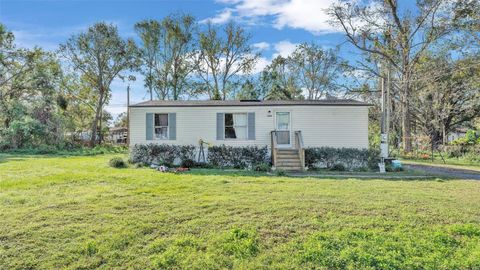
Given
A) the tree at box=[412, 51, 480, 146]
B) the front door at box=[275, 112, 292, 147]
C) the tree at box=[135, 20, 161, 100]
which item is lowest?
the front door at box=[275, 112, 292, 147]

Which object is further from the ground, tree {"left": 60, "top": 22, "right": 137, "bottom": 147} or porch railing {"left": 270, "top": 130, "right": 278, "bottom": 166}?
tree {"left": 60, "top": 22, "right": 137, "bottom": 147}

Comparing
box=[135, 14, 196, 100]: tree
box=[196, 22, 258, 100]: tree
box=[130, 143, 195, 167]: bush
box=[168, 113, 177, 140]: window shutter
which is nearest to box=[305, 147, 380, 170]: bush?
box=[130, 143, 195, 167]: bush

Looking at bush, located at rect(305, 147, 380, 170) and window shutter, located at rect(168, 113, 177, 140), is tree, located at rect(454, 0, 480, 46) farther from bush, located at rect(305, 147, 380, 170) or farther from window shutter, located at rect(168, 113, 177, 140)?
window shutter, located at rect(168, 113, 177, 140)

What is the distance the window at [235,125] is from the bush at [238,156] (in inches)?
41.9

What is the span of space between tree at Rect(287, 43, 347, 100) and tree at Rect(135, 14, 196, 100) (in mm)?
10859

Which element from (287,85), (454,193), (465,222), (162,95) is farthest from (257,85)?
(465,222)

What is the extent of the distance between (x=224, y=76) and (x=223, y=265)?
27.4 m

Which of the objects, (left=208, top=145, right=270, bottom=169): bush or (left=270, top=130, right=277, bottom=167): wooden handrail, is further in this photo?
(left=208, top=145, right=270, bottom=169): bush

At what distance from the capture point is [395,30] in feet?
67.7

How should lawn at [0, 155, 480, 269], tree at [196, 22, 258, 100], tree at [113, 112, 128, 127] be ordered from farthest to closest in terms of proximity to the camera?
1. tree at [113, 112, 128, 127]
2. tree at [196, 22, 258, 100]
3. lawn at [0, 155, 480, 269]

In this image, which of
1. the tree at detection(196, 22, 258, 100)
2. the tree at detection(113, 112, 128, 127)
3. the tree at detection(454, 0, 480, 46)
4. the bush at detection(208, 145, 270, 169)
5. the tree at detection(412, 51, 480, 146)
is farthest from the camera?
the tree at detection(113, 112, 128, 127)

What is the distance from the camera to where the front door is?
44.1 feet

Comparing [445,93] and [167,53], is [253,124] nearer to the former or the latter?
[167,53]

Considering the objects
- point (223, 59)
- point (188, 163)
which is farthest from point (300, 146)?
point (223, 59)
